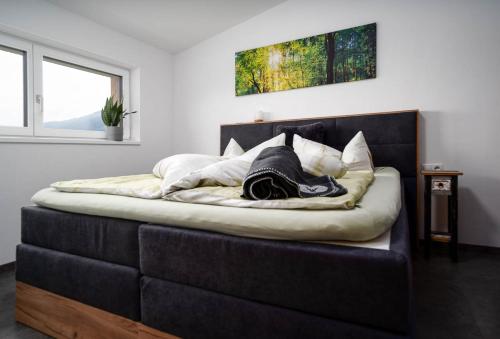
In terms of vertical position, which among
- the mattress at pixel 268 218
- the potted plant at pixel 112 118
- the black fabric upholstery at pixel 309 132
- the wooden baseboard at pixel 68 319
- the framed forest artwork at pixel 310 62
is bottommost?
the wooden baseboard at pixel 68 319

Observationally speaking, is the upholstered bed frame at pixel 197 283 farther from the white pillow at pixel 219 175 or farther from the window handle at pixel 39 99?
the window handle at pixel 39 99

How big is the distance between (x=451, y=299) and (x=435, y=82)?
185cm

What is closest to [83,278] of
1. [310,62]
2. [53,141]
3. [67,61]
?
[53,141]

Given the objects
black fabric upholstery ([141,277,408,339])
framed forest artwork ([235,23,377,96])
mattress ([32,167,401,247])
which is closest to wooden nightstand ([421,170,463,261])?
framed forest artwork ([235,23,377,96])

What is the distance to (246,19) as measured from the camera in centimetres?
338

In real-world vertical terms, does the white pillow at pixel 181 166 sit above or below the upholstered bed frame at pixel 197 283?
above

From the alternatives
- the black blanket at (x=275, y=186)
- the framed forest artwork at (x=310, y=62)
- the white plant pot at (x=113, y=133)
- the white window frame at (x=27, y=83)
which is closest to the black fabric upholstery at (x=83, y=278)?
the black blanket at (x=275, y=186)

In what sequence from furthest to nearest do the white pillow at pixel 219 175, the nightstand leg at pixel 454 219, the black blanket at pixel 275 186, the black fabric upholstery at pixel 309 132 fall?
the black fabric upholstery at pixel 309 132, the nightstand leg at pixel 454 219, the white pillow at pixel 219 175, the black blanket at pixel 275 186

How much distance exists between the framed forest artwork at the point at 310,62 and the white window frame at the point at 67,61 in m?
1.37

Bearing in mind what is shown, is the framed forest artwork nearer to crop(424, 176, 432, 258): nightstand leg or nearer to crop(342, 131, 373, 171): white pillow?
crop(342, 131, 373, 171): white pillow

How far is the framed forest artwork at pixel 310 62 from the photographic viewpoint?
278 cm

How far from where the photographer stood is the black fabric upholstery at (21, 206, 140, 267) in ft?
3.86

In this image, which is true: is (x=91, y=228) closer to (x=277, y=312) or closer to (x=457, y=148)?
(x=277, y=312)

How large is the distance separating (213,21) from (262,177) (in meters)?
2.83
